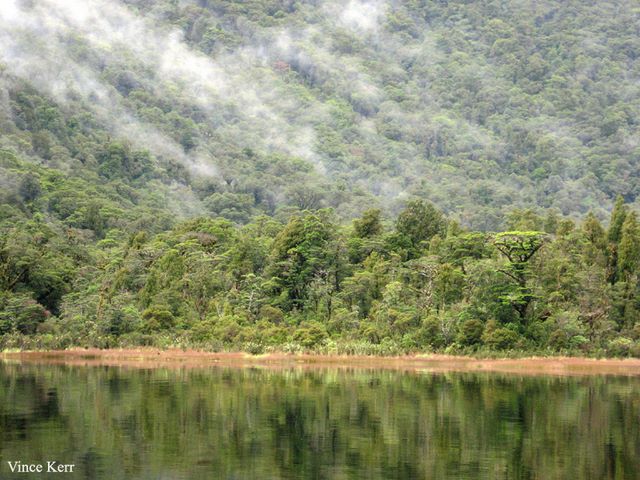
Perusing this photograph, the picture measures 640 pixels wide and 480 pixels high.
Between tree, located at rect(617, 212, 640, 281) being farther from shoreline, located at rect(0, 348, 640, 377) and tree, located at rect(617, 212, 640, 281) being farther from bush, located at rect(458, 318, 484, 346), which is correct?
bush, located at rect(458, 318, 484, 346)

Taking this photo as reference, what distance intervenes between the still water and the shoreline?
10996 mm

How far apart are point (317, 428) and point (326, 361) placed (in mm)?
33615

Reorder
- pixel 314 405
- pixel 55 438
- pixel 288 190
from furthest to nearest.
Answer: pixel 288 190 < pixel 314 405 < pixel 55 438

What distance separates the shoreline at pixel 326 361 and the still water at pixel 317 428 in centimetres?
1100

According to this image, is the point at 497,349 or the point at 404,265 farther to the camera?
the point at 404,265

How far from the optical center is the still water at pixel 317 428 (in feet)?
91.5

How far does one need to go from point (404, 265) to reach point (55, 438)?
59.7 meters

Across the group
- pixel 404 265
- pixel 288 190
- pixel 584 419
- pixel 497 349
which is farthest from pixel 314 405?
pixel 288 190

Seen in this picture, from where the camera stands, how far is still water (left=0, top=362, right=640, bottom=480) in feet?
91.5

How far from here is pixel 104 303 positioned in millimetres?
81875

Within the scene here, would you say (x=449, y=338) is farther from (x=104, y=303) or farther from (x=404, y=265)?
(x=104, y=303)

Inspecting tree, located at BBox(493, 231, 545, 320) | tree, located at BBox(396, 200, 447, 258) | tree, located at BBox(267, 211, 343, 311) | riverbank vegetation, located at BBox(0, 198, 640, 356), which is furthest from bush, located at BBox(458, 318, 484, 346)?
tree, located at BBox(396, 200, 447, 258)

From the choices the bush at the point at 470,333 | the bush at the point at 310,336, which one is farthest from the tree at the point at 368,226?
the bush at the point at 470,333

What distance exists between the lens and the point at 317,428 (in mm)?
34562
